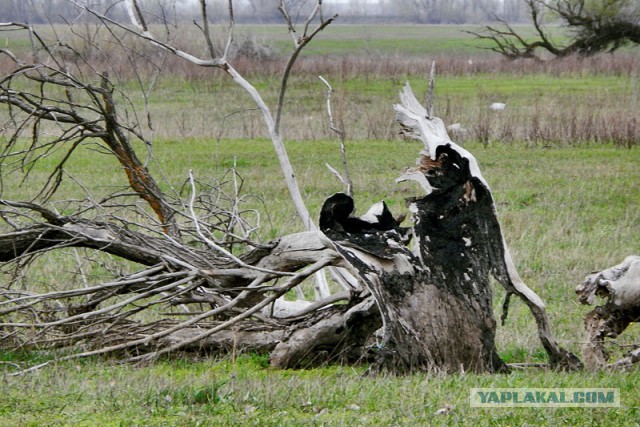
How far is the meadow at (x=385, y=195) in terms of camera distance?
5023 millimetres

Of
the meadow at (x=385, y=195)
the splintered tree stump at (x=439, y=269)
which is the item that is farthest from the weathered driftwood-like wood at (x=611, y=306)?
the meadow at (x=385, y=195)

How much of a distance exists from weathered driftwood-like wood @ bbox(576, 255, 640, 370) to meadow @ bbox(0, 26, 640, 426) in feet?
1.65

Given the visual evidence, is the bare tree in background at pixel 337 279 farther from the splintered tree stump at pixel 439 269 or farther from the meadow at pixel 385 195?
the meadow at pixel 385 195

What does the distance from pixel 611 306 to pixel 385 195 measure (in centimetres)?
824

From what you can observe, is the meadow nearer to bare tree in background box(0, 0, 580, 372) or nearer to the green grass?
the green grass

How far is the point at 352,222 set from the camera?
253 inches

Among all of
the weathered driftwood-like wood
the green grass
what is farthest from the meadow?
the weathered driftwood-like wood

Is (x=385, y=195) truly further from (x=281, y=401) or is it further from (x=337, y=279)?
(x=281, y=401)

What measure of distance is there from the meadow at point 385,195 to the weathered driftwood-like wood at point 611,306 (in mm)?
502

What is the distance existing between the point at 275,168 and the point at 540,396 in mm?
12541

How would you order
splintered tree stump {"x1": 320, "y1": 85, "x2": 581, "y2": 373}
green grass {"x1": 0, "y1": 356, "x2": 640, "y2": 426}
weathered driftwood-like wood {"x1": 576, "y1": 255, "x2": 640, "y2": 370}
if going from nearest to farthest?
green grass {"x1": 0, "y1": 356, "x2": 640, "y2": 426}, splintered tree stump {"x1": 320, "y1": 85, "x2": 581, "y2": 373}, weathered driftwood-like wood {"x1": 576, "y1": 255, "x2": 640, "y2": 370}

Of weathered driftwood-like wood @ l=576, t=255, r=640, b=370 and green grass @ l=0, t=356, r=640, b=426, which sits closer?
green grass @ l=0, t=356, r=640, b=426

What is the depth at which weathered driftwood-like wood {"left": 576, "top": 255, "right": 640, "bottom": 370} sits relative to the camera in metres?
6.38

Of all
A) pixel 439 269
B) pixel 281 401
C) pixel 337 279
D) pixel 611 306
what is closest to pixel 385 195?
pixel 337 279
